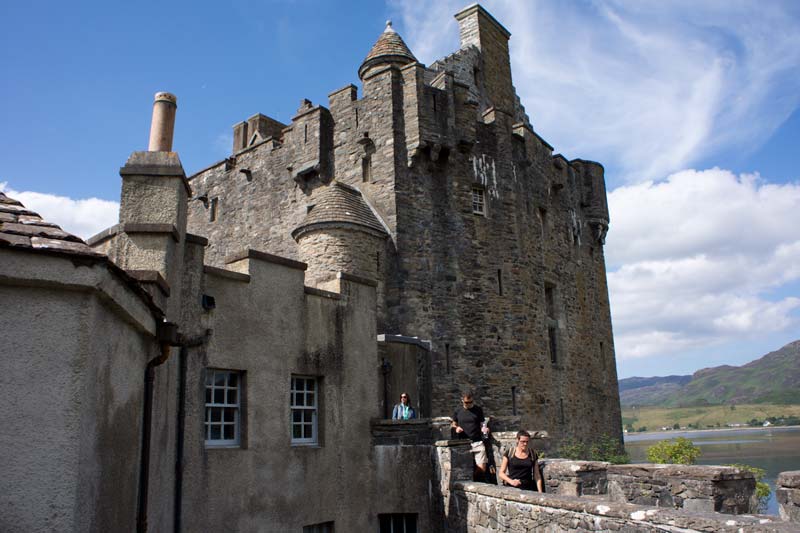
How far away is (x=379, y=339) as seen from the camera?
1430 centimetres

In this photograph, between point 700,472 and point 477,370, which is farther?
point 477,370

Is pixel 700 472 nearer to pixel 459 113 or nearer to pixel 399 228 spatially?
pixel 399 228

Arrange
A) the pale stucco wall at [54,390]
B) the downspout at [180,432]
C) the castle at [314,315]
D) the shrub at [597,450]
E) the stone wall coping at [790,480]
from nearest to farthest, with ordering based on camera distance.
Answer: the pale stucco wall at [54,390]
the castle at [314,315]
the stone wall coping at [790,480]
the downspout at [180,432]
the shrub at [597,450]

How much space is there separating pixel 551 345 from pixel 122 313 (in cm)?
1896

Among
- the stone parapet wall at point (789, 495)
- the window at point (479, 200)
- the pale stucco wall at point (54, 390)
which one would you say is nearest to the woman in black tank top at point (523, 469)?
the stone parapet wall at point (789, 495)

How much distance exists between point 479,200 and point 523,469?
12206 mm

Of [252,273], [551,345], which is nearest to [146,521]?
[252,273]

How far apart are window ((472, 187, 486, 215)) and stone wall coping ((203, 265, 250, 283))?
1146cm

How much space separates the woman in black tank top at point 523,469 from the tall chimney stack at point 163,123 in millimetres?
6545

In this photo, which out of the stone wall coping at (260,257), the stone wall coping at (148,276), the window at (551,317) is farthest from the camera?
the window at (551,317)

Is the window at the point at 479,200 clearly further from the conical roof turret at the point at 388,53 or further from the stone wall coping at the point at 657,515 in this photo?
the stone wall coping at the point at 657,515

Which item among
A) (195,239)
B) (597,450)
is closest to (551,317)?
(597,450)

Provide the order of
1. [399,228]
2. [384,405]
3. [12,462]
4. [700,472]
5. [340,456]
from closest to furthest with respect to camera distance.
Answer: [12,462], [700,472], [340,456], [384,405], [399,228]

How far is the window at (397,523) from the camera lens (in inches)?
455
